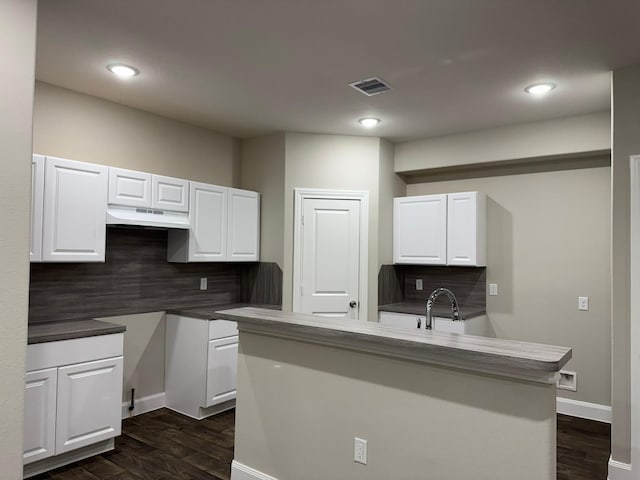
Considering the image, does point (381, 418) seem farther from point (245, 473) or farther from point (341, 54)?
A: point (341, 54)

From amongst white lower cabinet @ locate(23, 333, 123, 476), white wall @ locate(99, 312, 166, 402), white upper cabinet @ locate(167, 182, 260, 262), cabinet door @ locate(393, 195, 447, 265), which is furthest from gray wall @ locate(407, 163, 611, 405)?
white lower cabinet @ locate(23, 333, 123, 476)

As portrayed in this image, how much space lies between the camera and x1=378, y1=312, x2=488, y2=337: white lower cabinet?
414 cm

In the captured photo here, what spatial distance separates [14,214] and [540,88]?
347 cm

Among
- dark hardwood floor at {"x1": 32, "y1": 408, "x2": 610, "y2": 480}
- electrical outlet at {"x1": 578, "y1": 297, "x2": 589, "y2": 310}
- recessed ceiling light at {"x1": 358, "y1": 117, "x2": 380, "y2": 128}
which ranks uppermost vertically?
recessed ceiling light at {"x1": 358, "y1": 117, "x2": 380, "y2": 128}

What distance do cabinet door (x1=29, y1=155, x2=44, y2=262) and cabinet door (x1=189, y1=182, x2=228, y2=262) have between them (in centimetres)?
127

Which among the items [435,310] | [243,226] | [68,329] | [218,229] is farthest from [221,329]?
[435,310]

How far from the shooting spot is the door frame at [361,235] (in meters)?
4.59

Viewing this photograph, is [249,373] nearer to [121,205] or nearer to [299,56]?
[121,205]

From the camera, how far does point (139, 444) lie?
132 inches

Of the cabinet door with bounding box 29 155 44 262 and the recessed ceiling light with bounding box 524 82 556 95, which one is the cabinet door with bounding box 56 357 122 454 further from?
the recessed ceiling light with bounding box 524 82 556 95

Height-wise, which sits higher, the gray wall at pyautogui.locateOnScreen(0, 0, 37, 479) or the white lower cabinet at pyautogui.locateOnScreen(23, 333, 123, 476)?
the gray wall at pyautogui.locateOnScreen(0, 0, 37, 479)

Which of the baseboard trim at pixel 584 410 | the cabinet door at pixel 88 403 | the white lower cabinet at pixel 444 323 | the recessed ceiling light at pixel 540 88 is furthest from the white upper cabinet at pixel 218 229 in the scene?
the baseboard trim at pixel 584 410

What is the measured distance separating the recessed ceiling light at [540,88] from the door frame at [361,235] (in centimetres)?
184

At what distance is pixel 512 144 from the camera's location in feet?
14.0
